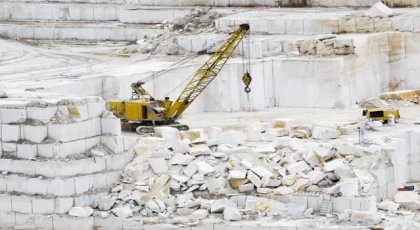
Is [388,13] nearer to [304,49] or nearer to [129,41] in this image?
[304,49]

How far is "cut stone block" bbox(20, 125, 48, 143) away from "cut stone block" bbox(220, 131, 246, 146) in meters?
5.04

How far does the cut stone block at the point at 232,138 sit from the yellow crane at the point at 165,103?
129 inches

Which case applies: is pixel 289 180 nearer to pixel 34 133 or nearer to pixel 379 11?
pixel 34 133

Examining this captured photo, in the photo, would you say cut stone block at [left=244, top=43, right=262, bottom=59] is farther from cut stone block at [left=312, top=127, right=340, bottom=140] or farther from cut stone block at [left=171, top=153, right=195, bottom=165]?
cut stone block at [left=171, top=153, right=195, bottom=165]

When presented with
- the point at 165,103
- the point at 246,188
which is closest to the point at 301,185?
the point at 246,188

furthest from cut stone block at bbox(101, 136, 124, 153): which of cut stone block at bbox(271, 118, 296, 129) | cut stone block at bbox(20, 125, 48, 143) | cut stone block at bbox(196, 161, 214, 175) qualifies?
cut stone block at bbox(271, 118, 296, 129)

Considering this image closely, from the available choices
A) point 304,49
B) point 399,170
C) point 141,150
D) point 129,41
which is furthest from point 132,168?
point 129,41

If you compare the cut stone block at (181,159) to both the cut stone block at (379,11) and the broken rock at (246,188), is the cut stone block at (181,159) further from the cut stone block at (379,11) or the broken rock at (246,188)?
the cut stone block at (379,11)

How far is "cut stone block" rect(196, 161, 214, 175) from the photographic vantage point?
164 feet

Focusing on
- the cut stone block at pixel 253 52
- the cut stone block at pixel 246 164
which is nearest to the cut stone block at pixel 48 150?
the cut stone block at pixel 246 164

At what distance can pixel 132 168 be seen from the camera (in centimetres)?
5125

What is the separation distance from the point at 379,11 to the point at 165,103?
11.2 meters

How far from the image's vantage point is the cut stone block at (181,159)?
50.4m

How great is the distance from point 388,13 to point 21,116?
57.7 feet
